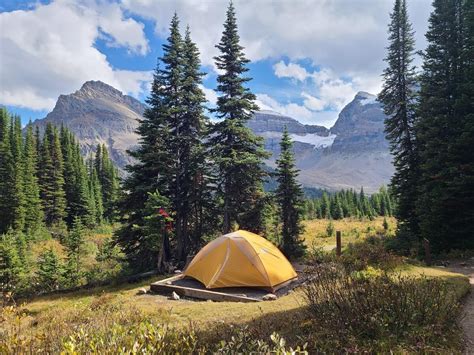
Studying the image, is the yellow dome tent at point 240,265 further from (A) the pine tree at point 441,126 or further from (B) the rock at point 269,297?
(A) the pine tree at point 441,126

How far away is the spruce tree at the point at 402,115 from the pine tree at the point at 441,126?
47.1 inches

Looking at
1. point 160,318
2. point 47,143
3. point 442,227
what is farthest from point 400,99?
point 47,143

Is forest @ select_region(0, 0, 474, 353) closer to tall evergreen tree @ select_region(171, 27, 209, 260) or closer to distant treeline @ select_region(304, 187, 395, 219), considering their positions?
tall evergreen tree @ select_region(171, 27, 209, 260)

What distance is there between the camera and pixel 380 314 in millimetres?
4895

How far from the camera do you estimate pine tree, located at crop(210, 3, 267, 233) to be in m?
18.5

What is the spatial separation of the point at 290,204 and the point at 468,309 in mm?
12041

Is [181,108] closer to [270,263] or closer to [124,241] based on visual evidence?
[124,241]

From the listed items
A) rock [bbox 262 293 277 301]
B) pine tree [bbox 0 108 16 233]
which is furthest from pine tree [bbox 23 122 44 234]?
rock [bbox 262 293 277 301]

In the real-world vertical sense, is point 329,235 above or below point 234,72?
below

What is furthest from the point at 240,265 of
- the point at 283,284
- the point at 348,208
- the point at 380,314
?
the point at 348,208

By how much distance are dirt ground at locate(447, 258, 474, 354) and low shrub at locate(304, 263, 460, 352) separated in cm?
28

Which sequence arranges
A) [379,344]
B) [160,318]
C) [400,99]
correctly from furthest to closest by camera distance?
[400,99] < [160,318] < [379,344]

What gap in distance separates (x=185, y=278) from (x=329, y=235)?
21.6 m

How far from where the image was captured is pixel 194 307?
9.76 m
